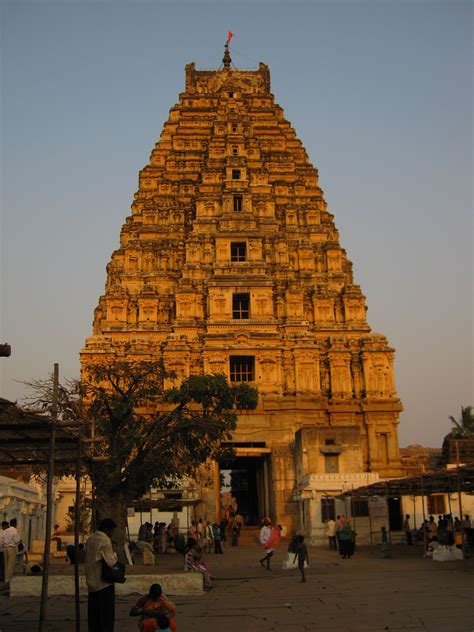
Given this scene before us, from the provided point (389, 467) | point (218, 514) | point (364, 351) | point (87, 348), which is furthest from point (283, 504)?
point (87, 348)

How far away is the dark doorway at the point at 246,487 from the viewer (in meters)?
39.9

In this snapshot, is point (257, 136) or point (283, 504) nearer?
point (283, 504)

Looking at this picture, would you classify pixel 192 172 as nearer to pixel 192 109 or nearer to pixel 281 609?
pixel 192 109

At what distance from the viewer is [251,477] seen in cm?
4612

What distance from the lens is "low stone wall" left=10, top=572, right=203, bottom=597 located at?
50.2ft

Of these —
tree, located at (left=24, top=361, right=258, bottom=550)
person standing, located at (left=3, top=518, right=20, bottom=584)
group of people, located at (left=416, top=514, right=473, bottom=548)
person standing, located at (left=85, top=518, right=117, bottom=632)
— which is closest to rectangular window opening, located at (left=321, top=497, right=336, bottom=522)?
group of people, located at (left=416, top=514, right=473, bottom=548)

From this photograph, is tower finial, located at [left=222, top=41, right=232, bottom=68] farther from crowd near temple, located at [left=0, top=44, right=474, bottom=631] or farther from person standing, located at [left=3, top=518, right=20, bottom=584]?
person standing, located at [left=3, top=518, right=20, bottom=584]

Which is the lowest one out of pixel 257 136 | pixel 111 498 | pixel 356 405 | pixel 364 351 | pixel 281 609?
pixel 281 609

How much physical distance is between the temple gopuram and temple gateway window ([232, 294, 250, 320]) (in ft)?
0.26

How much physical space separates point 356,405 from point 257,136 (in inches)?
878

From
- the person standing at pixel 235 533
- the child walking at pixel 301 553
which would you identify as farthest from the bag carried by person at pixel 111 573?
the person standing at pixel 235 533

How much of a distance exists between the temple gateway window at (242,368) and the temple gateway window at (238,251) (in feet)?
21.5

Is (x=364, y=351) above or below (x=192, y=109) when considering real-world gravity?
below

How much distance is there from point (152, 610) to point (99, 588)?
757 mm
